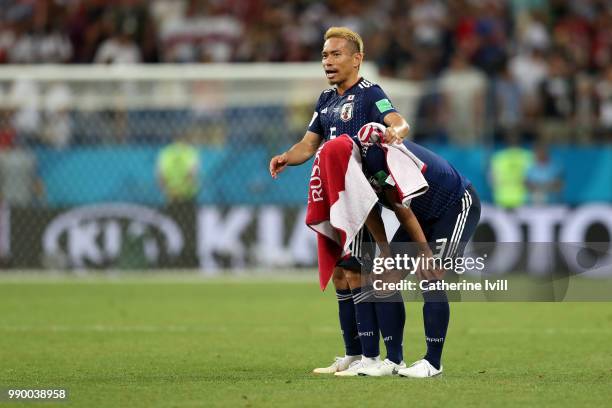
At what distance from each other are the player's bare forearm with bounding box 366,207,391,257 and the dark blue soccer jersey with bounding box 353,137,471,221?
238 millimetres

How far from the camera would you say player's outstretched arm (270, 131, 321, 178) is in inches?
319

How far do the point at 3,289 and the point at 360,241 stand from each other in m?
9.41

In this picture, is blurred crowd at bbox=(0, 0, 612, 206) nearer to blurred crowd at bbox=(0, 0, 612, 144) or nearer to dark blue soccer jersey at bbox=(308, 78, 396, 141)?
blurred crowd at bbox=(0, 0, 612, 144)

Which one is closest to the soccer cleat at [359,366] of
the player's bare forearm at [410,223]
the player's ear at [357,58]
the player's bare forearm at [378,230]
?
the player's bare forearm at [378,230]

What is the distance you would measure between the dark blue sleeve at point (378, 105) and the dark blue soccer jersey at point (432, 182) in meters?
0.24

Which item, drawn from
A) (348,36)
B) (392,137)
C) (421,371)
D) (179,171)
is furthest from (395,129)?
(179,171)

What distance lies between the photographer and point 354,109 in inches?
307

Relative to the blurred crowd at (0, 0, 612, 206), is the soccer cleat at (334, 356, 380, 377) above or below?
below

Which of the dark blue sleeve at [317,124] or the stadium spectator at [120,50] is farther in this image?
the stadium spectator at [120,50]

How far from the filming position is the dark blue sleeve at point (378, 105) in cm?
762

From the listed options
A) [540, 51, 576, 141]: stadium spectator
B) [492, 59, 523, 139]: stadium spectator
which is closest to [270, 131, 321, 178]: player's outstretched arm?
[492, 59, 523, 139]: stadium spectator

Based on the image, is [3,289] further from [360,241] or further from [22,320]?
[360,241]

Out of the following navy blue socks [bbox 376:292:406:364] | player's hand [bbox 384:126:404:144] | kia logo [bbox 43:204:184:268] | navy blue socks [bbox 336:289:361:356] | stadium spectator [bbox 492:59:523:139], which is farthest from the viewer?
stadium spectator [bbox 492:59:523:139]

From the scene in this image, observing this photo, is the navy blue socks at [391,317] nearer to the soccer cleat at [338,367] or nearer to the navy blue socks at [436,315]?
the navy blue socks at [436,315]
